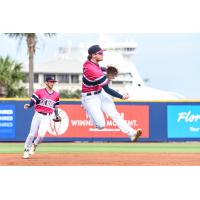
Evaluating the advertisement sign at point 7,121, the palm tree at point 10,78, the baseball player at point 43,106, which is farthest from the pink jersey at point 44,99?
the palm tree at point 10,78

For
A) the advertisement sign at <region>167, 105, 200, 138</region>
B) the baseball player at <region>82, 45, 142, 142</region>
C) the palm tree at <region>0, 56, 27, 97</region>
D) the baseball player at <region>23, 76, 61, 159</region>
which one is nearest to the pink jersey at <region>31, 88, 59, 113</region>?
the baseball player at <region>23, 76, 61, 159</region>

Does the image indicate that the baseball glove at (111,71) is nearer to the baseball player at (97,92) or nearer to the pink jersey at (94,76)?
the baseball player at (97,92)

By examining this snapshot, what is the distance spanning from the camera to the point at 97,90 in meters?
14.2

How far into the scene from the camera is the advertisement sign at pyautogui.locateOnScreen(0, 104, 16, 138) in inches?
962

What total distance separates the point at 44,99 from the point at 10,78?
20709mm

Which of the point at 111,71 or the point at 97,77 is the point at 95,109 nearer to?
the point at 97,77

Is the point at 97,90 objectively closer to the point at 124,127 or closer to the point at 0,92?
the point at 124,127

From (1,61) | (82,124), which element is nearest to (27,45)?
(82,124)

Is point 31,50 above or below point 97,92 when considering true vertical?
above

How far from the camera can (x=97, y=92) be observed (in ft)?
46.6

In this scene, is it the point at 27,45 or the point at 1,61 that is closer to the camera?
the point at 27,45

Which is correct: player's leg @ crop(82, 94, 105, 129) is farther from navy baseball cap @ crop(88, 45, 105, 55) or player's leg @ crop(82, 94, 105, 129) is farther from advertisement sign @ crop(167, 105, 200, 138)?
advertisement sign @ crop(167, 105, 200, 138)

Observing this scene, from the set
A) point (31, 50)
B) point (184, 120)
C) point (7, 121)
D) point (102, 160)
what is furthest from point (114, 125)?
point (102, 160)

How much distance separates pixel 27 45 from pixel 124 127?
1023cm
